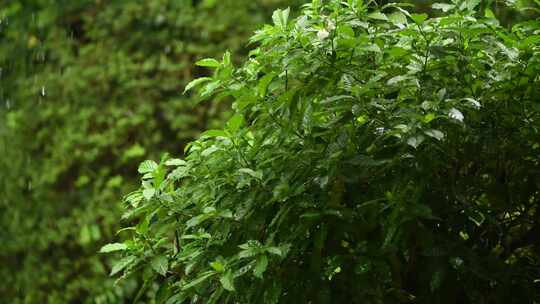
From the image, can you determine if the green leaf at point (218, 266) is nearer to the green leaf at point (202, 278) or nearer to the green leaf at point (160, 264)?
the green leaf at point (202, 278)

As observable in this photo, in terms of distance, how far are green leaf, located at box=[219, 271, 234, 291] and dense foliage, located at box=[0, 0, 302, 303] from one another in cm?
306

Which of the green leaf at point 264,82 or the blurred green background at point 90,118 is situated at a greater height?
the green leaf at point 264,82

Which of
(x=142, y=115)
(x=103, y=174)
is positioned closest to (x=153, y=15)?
(x=142, y=115)

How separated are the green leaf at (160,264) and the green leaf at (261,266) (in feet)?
1.08

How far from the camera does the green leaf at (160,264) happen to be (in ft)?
6.32

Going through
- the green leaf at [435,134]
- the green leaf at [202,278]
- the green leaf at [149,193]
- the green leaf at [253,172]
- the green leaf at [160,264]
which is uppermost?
the green leaf at [435,134]

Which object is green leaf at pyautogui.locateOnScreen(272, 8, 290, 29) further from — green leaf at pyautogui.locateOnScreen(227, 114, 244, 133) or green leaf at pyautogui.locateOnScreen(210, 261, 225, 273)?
green leaf at pyautogui.locateOnScreen(210, 261, 225, 273)

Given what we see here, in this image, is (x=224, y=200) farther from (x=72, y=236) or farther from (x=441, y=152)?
(x=72, y=236)

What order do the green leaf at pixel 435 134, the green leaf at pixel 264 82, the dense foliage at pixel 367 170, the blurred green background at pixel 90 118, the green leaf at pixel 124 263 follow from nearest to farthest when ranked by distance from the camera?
the green leaf at pixel 435 134 < the dense foliage at pixel 367 170 < the green leaf at pixel 264 82 < the green leaf at pixel 124 263 < the blurred green background at pixel 90 118

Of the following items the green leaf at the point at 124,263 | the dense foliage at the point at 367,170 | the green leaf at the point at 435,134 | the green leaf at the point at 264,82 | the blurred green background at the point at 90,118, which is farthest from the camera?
the blurred green background at the point at 90,118

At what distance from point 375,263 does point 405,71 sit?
49 cm

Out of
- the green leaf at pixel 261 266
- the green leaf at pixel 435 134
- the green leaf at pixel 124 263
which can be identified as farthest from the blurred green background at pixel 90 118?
the green leaf at pixel 435 134

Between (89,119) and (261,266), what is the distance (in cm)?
375

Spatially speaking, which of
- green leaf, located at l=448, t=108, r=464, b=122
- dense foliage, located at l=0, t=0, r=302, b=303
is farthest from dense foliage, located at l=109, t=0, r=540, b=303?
dense foliage, located at l=0, t=0, r=302, b=303
